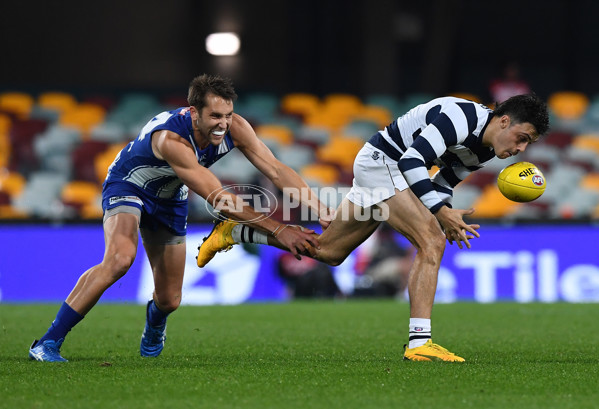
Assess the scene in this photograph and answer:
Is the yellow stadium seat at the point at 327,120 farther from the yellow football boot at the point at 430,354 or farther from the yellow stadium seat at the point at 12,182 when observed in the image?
the yellow football boot at the point at 430,354

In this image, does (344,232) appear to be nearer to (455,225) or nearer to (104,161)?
(455,225)

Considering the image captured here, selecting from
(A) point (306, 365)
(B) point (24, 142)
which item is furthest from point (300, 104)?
(A) point (306, 365)

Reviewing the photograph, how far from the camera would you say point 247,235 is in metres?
6.48

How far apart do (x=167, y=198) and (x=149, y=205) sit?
144mm

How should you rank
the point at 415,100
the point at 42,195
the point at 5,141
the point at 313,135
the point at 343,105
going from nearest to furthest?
the point at 42,195
the point at 5,141
the point at 313,135
the point at 415,100
the point at 343,105

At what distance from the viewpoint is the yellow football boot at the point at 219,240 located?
257 inches

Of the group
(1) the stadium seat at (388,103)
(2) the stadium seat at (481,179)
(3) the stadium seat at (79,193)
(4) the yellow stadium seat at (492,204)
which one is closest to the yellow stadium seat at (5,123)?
(3) the stadium seat at (79,193)

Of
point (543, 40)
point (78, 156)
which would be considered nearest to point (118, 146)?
point (78, 156)

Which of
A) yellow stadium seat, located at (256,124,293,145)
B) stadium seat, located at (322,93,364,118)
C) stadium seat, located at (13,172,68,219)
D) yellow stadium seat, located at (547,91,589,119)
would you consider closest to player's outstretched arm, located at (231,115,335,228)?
stadium seat, located at (13,172,68,219)

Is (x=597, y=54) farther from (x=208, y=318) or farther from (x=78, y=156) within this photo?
(x=208, y=318)

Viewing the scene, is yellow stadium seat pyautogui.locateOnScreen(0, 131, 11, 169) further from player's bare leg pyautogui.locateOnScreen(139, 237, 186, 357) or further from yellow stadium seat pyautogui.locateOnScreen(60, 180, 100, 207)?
player's bare leg pyautogui.locateOnScreen(139, 237, 186, 357)

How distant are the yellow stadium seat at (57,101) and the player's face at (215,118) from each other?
11340 mm

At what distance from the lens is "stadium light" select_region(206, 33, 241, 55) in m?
18.1

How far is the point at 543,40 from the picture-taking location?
19.4m
